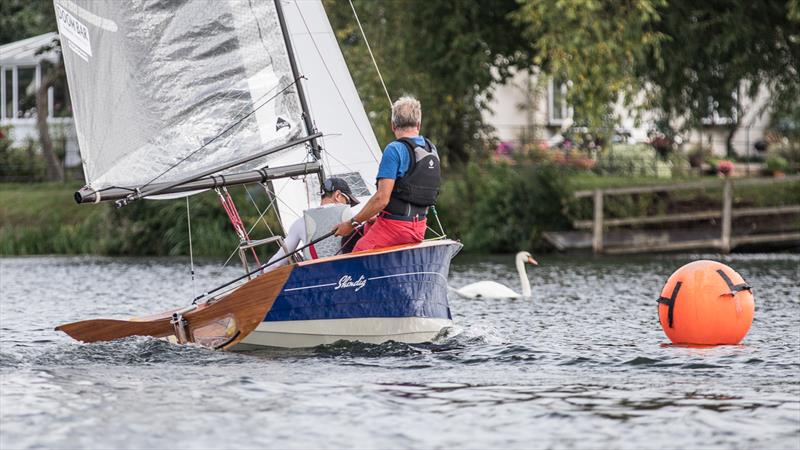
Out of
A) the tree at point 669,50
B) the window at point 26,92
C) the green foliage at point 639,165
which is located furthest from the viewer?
the window at point 26,92

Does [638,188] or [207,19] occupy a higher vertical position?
[207,19]

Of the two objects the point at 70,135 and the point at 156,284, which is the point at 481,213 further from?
the point at 70,135

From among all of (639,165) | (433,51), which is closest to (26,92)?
(639,165)

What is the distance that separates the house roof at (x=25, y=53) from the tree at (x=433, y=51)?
1679 centimetres

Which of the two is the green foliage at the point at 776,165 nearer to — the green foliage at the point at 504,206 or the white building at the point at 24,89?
the green foliage at the point at 504,206

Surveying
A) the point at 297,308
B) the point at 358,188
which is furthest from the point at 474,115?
the point at 297,308

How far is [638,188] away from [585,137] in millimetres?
2540

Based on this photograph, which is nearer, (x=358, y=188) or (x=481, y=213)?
(x=358, y=188)

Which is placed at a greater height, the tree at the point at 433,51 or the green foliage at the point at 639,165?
the tree at the point at 433,51

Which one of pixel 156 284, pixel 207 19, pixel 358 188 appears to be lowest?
pixel 156 284

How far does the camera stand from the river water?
29.1 ft

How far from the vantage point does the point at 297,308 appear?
491 inches

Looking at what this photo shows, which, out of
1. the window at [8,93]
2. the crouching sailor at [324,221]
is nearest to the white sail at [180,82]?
the crouching sailor at [324,221]

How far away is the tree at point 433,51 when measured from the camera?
28688 mm
